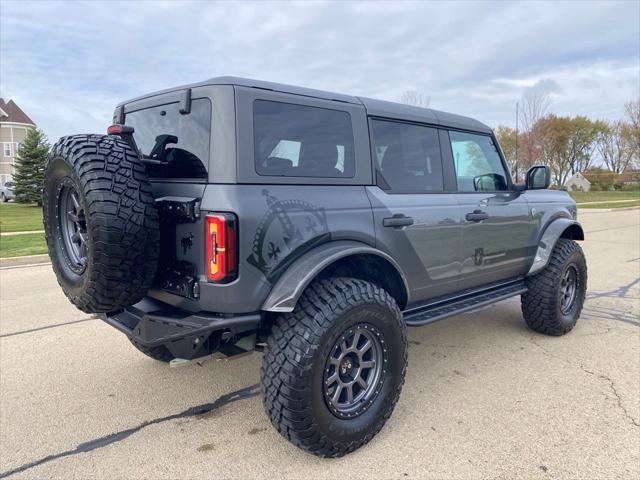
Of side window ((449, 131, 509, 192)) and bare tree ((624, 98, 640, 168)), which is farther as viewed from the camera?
bare tree ((624, 98, 640, 168))

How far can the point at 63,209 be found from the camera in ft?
9.69

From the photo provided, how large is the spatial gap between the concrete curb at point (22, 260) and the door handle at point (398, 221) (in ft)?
26.6

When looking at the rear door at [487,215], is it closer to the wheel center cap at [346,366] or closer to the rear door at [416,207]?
the rear door at [416,207]

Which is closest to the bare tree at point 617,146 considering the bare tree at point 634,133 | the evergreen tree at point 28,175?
the bare tree at point 634,133

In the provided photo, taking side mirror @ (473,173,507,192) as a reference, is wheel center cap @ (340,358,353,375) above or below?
below

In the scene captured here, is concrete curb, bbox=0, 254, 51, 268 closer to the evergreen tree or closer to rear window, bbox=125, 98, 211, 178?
rear window, bbox=125, 98, 211, 178

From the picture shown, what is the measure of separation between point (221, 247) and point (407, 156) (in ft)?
5.74

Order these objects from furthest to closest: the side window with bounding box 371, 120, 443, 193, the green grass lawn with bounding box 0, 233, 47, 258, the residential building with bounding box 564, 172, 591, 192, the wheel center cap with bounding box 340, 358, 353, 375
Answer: the residential building with bounding box 564, 172, 591, 192 → the green grass lawn with bounding box 0, 233, 47, 258 → the side window with bounding box 371, 120, 443, 193 → the wheel center cap with bounding box 340, 358, 353, 375

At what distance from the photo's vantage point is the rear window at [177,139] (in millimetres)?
2662

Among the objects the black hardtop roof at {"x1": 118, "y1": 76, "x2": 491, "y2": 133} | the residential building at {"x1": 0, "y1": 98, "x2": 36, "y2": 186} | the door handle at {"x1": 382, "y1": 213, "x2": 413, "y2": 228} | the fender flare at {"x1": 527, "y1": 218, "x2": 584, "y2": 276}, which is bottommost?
the fender flare at {"x1": 527, "y1": 218, "x2": 584, "y2": 276}

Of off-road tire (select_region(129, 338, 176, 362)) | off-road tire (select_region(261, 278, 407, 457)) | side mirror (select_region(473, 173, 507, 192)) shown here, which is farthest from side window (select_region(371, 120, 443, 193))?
off-road tire (select_region(129, 338, 176, 362))

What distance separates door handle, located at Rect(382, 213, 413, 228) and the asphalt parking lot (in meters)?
1.22

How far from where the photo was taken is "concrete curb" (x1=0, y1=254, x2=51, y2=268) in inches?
349

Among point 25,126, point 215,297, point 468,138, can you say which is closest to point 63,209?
point 215,297
